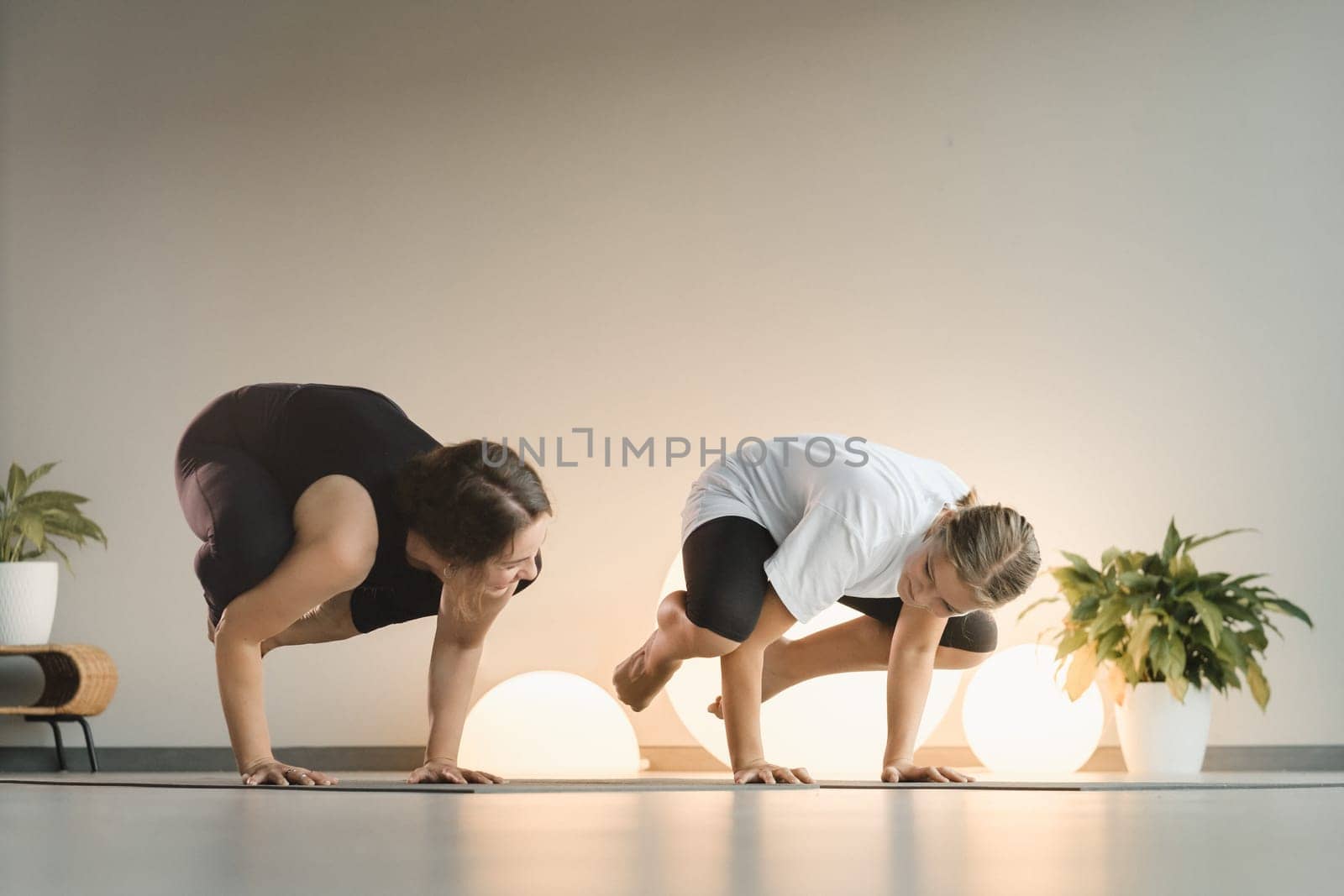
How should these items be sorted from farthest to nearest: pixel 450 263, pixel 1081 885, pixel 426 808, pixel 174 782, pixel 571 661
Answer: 1. pixel 450 263
2. pixel 571 661
3. pixel 174 782
4. pixel 426 808
5. pixel 1081 885

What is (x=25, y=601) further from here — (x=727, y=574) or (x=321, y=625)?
(x=727, y=574)

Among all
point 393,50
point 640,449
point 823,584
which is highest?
point 393,50

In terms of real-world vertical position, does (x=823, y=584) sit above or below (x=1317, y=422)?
below

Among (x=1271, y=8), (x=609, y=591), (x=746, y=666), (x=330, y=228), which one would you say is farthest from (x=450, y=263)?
(x=1271, y=8)

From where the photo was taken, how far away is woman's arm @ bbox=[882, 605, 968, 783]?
229cm

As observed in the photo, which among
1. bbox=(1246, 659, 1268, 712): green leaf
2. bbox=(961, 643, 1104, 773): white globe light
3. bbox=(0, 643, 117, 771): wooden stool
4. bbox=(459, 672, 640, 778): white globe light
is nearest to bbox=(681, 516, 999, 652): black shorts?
bbox=(459, 672, 640, 778): white globe light

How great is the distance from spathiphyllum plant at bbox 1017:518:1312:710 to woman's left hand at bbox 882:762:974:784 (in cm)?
91

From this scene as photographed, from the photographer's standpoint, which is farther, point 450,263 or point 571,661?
point 450,263

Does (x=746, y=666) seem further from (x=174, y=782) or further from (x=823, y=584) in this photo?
(x=174, y=782)

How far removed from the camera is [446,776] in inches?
76.2

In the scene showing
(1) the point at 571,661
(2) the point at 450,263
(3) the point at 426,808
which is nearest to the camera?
(3) the point at 426,808

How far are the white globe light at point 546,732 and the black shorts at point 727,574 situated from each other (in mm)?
715

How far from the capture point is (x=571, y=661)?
3.55 metres

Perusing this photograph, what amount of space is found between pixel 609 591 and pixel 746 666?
4.72 feet
